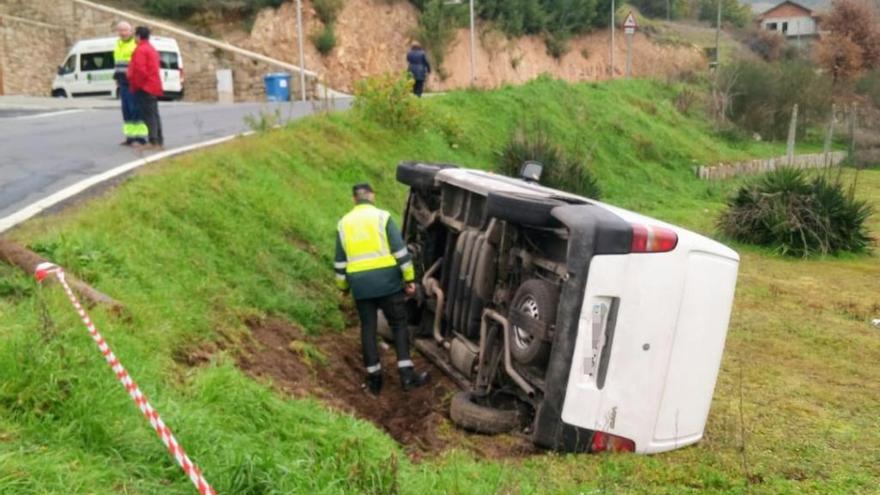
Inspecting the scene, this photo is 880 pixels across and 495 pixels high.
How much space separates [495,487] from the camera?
462cm

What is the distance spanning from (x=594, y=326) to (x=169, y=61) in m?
25.5

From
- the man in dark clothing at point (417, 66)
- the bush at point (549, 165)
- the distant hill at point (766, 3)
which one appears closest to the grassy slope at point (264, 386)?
the bush at point (549, 165)

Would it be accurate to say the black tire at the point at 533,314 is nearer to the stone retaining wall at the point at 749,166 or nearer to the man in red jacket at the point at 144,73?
the man in red jacket at the point at 144,73

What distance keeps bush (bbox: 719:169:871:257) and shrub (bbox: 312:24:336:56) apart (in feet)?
72.0

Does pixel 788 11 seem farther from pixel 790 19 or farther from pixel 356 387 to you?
pixel 356 387

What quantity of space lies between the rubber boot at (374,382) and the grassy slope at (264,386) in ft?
3.54

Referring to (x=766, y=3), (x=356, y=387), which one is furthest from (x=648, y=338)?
(x=766, y=3)

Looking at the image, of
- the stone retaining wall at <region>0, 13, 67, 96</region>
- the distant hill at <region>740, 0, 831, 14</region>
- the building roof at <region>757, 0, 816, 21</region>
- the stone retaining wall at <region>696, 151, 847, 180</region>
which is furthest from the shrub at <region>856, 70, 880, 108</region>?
the distant hill at <region>740, 0, 831, 14</region>

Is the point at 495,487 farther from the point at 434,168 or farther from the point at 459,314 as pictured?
the point at 434,168

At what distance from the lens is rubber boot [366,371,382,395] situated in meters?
7.09

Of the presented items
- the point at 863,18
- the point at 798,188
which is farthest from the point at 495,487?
the point at 863,18

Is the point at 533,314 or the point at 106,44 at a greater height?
the point at 106,44

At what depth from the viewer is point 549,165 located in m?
15.6

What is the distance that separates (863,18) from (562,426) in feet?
173
